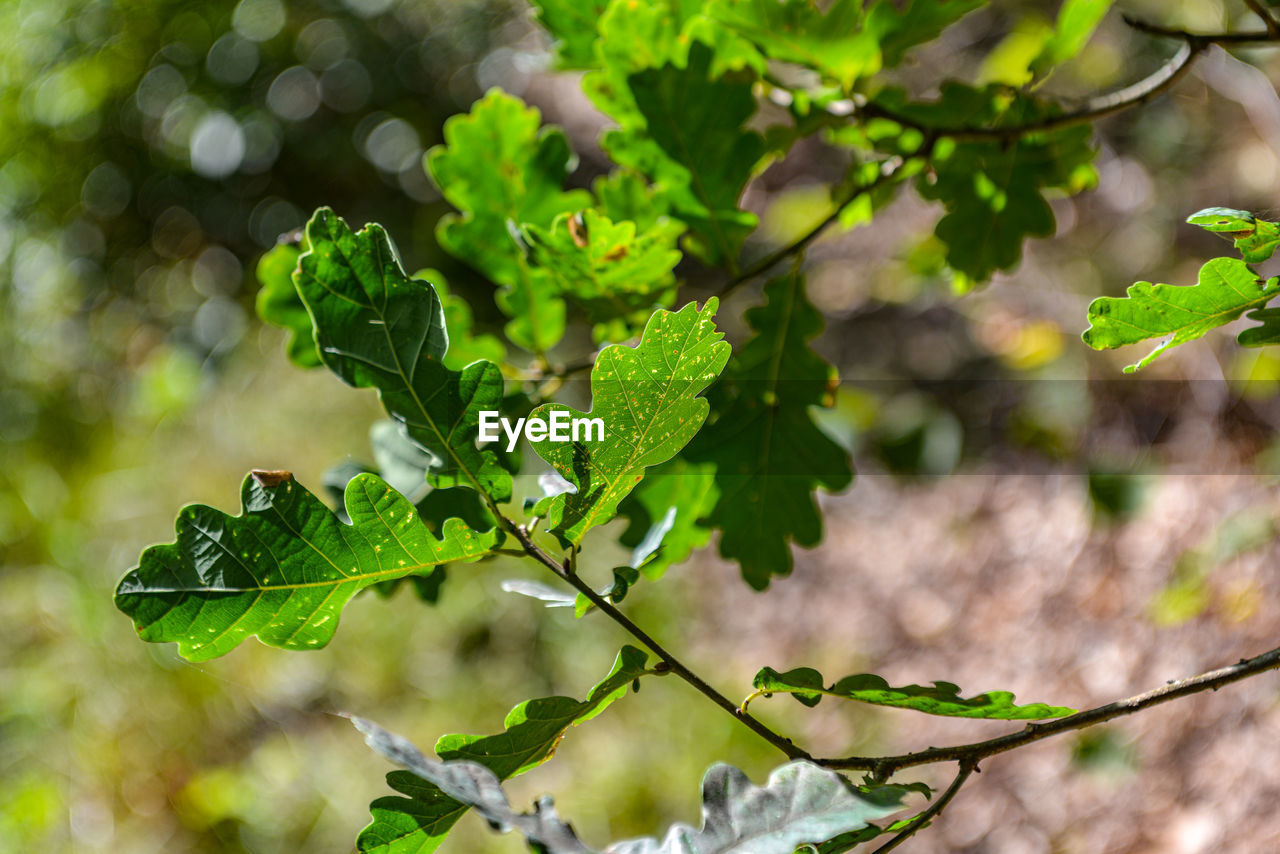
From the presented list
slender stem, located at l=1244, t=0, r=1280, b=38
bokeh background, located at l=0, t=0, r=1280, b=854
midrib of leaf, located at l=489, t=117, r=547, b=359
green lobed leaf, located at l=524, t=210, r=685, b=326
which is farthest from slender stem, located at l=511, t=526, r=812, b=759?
bokeh background, located at l=0, t=0, r=1280, b=854

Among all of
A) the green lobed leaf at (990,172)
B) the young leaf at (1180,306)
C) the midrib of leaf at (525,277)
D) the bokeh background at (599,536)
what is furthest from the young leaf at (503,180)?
the bokeh background at (599,536)

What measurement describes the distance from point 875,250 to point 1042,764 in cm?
170

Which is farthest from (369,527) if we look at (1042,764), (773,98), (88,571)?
(88,571)

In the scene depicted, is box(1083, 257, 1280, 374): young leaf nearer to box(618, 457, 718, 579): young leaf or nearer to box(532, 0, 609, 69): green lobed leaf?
box(618, 457, 718, 579): young leaf

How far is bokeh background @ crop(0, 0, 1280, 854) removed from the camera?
6.17 ft

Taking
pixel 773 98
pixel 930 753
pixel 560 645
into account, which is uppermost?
pixel 773 98

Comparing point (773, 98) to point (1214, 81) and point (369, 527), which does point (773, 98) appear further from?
point (1214, 81)

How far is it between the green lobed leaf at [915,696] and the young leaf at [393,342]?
19 centimetres

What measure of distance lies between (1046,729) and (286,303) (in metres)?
0.65

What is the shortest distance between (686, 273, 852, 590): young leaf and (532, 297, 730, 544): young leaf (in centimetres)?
30

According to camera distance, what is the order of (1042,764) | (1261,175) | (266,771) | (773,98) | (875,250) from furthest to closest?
1. (875,250)
2. (266,771)
3. (1261,175)
4. (1042,764)
5. (773,98)

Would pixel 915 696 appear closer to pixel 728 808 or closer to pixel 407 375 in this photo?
pixel 728 808

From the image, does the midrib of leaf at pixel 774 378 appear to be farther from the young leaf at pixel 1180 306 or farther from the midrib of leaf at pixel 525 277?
the young leaf at pixel 1180 306

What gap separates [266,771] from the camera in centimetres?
235
